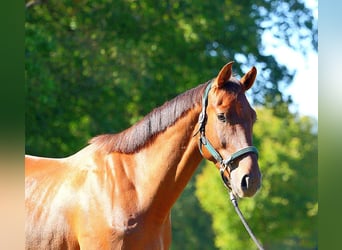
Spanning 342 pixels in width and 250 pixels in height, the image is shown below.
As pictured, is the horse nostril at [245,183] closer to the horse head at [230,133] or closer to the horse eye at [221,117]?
the horse head at [230,133]

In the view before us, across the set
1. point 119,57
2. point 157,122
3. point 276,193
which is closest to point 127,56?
point 119,57

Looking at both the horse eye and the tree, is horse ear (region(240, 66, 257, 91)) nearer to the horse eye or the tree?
the horse eye

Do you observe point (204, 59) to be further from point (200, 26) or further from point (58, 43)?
point (58, 43)

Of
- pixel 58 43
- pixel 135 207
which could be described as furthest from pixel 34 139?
pixel 135 207

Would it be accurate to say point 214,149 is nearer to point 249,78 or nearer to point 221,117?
point 221,117

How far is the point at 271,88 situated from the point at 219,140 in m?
10.6

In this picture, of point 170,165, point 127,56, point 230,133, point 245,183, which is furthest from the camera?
point 127,56

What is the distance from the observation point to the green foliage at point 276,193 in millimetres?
32688

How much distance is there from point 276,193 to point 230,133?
29795 mm

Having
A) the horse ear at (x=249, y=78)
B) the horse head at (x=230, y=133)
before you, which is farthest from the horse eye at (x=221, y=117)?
the horse ear at (x=249, y=78)

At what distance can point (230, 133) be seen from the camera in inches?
143

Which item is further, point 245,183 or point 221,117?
point 221,117

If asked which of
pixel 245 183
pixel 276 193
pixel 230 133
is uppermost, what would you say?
pixel 276 193

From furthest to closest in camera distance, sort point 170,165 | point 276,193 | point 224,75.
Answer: point 276,193, point 170,165, point 224,75
